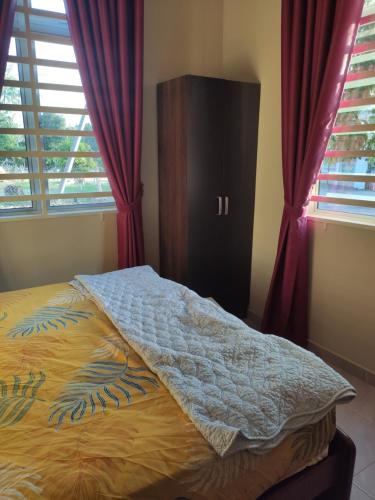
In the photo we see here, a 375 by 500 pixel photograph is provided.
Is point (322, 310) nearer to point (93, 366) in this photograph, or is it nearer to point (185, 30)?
point (93, 366)

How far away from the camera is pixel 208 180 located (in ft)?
9.43

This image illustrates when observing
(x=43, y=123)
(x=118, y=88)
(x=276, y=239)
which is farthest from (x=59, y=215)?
(x=276, y=239)

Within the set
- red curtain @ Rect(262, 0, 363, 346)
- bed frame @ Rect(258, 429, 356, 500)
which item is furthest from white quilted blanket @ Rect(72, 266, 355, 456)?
red curtain @ Rect(262, 0, 363, 346)

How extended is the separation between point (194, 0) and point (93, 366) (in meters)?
2.98

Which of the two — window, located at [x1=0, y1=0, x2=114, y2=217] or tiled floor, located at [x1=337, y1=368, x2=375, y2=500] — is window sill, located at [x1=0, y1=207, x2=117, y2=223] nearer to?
window, located at [x1=0, y1=0, x2=114, y2=217]

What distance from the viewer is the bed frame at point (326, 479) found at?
47.3 inches

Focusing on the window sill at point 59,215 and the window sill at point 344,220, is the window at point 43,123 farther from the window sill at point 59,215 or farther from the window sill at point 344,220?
the window sill at point 344,220

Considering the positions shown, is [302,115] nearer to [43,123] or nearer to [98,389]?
[43,123]

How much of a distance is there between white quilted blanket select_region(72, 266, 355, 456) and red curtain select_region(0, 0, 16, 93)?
5.67ft

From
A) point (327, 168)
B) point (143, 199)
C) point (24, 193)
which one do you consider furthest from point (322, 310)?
point (24, 193)

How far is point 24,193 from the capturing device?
9.12 feet

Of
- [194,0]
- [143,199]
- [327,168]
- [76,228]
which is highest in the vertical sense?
[194,0]

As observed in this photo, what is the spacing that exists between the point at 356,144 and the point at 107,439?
221cm

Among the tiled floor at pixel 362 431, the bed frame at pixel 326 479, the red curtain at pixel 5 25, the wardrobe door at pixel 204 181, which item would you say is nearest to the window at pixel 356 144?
the wardrobe door at pixel 204 181
